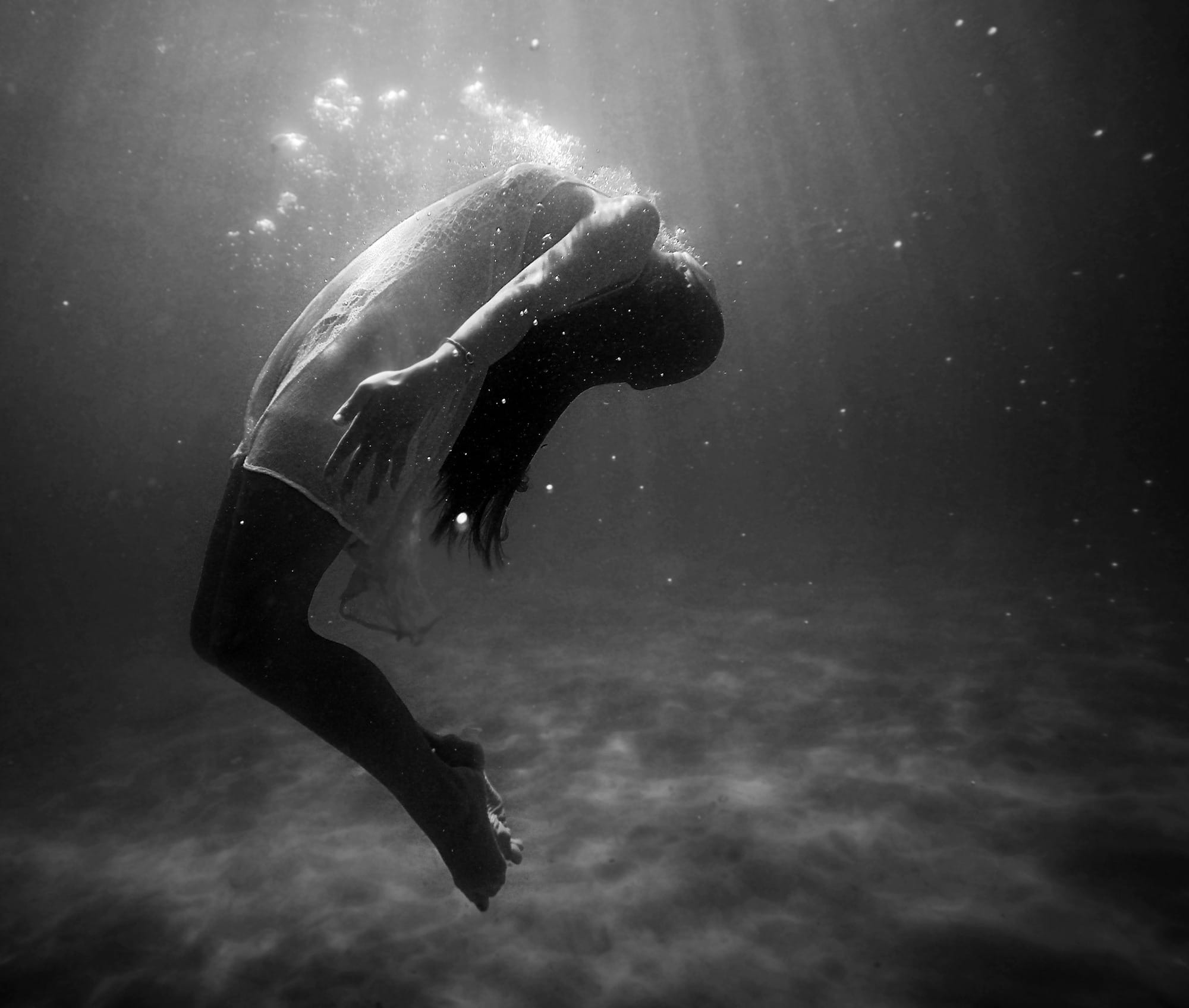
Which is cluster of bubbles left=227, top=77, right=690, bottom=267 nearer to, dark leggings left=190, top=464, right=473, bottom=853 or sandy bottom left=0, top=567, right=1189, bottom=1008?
sandy bottom left=0, top=567, right=1189, bottom=1008

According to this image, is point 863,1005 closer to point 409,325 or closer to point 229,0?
point 409,325

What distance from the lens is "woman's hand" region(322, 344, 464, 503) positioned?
1284mm

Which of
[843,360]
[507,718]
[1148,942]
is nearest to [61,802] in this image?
[507,718]

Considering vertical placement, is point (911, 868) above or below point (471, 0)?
below

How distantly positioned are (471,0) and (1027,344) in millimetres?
64407

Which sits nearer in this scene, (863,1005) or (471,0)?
(863,1005)

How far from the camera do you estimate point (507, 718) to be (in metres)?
6.59

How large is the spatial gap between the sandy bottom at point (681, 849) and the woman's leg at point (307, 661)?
51 centimetres

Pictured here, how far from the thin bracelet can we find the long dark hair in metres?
0.37

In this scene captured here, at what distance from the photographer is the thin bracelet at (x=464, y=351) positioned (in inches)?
55.1

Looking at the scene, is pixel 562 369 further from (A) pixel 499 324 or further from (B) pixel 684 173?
(B) pixel 684 173

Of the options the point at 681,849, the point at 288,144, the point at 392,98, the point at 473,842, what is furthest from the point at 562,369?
the point at 288,144

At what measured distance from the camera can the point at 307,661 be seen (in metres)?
1.49

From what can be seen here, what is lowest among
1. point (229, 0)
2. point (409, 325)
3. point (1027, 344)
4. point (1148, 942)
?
point (1148, 942)
